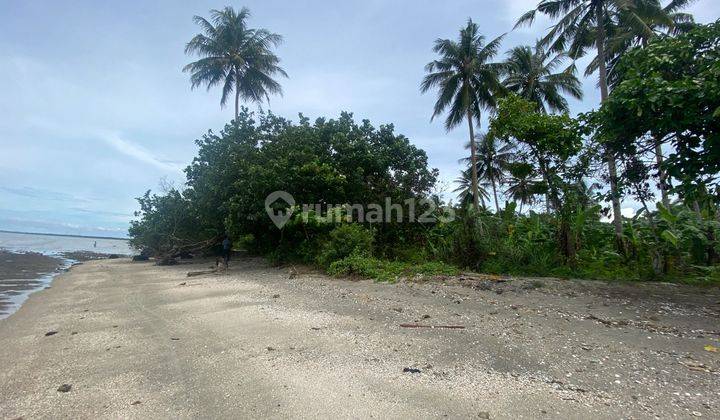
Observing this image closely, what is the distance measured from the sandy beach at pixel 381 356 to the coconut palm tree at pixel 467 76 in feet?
58.1

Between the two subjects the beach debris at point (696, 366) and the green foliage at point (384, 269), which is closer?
the beach debris at point (696, 366)

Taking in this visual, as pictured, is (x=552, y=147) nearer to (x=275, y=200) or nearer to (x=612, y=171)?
(x=612, y=171)

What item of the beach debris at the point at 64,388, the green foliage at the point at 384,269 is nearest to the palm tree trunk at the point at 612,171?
the green foliage at the point at 384,269

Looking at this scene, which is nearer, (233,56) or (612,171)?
(612,171)

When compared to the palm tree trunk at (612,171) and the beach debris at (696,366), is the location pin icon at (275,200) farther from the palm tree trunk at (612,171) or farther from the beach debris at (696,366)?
the beach debris at (696,366)

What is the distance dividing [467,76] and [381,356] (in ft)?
74.6

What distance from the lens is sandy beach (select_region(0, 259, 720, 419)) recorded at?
333 centimetres

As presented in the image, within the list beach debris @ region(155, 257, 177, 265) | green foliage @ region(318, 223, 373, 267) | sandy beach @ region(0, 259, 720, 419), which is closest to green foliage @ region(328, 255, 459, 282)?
green foliage @ region(318, 223, 373, 267)

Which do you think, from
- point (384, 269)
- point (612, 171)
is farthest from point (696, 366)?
point (384, 269)

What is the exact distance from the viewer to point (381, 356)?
449 centimetres

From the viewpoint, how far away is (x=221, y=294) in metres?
9.21

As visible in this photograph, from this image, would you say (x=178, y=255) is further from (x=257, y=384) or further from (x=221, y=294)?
(x=257, y=384)

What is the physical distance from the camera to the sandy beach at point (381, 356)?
3.33 metres

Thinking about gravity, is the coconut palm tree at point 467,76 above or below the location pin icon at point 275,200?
above
